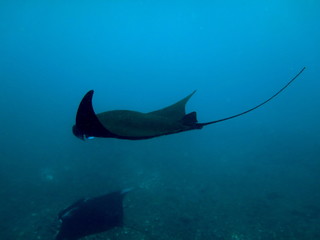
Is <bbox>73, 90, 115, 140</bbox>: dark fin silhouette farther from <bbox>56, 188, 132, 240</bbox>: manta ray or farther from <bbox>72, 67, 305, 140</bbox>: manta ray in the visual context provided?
<bbox>56, 188, 132, 240</bbox>: manta ray

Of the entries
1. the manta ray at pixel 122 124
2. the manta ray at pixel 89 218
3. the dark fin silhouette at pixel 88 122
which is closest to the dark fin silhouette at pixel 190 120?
the manta ray at pixel 122 124

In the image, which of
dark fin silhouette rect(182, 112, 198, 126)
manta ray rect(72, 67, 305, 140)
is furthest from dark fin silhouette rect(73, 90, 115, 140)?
dark fin silhouette rect(182, 112, 198, 126)

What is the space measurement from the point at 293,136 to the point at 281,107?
3590cm

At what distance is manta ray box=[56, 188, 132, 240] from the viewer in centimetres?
991

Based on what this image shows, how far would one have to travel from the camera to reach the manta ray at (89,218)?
9914mm

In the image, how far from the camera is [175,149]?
27.6m

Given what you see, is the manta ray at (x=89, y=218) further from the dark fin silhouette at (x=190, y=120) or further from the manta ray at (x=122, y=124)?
the manta ray at (x=122, y=124)

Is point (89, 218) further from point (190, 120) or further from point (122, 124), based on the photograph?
point (122, 124)

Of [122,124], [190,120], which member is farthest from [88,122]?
[190,120]

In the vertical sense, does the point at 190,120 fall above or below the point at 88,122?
below

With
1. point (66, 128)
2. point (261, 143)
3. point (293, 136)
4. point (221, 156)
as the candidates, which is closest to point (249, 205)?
point (221, 156)

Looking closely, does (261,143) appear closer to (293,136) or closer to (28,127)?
(293,136)

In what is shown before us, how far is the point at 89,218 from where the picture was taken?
33.7 ft

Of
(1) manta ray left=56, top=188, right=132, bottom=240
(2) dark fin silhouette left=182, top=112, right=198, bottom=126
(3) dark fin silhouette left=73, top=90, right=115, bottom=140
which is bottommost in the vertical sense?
(1) manta ray left=56, top=188, right=132, bottom=240
